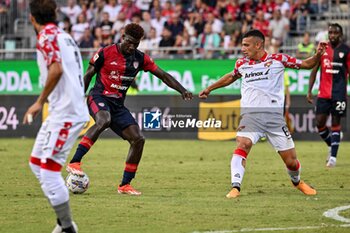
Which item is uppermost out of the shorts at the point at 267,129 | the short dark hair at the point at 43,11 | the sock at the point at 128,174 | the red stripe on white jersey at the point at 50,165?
the short dark hair at the point at 43,11

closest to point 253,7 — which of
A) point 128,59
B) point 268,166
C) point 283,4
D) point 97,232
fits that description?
point 283,4

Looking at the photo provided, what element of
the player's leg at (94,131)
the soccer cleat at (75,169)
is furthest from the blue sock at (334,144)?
the soccer cleat at (75,169)

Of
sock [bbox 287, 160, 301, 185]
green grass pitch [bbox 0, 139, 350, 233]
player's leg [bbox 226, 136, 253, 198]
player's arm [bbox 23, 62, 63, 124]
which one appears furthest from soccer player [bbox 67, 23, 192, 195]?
player's arm [bbox 23, 62, 63, 124]

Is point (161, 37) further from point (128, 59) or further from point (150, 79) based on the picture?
point (128, 59)

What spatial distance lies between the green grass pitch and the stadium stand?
7481 mm

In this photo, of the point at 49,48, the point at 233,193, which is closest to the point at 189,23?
the point at 233,193

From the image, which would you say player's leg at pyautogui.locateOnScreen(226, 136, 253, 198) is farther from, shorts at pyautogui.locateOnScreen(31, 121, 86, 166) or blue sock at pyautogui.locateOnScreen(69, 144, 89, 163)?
shorts at pyautogui.locateOnScreen(31, 121, 86, 166)

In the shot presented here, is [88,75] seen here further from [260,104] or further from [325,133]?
[325,133]

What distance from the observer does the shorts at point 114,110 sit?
1327 cm

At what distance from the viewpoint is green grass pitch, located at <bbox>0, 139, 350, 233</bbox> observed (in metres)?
10.2

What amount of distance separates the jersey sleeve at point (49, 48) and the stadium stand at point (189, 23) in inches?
675

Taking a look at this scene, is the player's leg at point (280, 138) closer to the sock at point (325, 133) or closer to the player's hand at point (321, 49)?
the player's hand at point (321, 49)

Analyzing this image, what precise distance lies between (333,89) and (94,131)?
677 cm

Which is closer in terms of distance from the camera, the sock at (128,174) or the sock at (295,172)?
the sock at (295,172)
